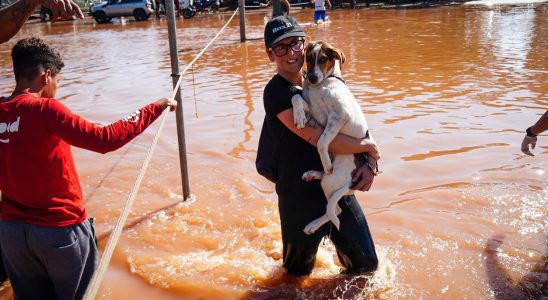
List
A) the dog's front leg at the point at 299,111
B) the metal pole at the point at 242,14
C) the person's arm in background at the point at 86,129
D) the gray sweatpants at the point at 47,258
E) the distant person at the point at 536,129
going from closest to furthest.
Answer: the person's arm in background at the point at 86,129 → the gray sweatpants at the point at 47,258 → the dog's front leg at the point at 299,111 → the distant person at the point at 536,129 → the metal pole at the point at 242,14

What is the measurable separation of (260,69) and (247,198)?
22.7 ft

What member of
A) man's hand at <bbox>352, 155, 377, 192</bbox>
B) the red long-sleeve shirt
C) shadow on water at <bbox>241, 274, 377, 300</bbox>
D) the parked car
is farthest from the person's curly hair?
the parked car

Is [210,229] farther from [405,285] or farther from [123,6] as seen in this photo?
[123,6]

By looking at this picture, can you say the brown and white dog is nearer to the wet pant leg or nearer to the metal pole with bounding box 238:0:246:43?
the wet pant leg

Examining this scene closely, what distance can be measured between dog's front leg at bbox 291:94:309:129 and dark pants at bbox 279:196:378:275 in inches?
20.4

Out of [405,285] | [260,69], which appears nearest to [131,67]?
[260,69]

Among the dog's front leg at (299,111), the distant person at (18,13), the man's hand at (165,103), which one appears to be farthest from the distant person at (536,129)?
the distant person at (18,13)

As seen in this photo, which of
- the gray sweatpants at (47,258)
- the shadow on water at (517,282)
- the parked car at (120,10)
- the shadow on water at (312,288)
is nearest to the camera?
the gray sweatpants at (47,258)

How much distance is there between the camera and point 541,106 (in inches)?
283

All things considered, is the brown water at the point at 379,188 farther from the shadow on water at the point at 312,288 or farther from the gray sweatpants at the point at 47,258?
the gray sweatpants at the point at 47,258

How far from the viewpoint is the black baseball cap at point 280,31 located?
2.60 metres

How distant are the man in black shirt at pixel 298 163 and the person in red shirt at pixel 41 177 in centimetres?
83

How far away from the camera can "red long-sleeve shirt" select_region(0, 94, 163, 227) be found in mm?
2252

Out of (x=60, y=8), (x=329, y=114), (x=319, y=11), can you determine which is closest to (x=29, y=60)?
(x=60, y=8)
